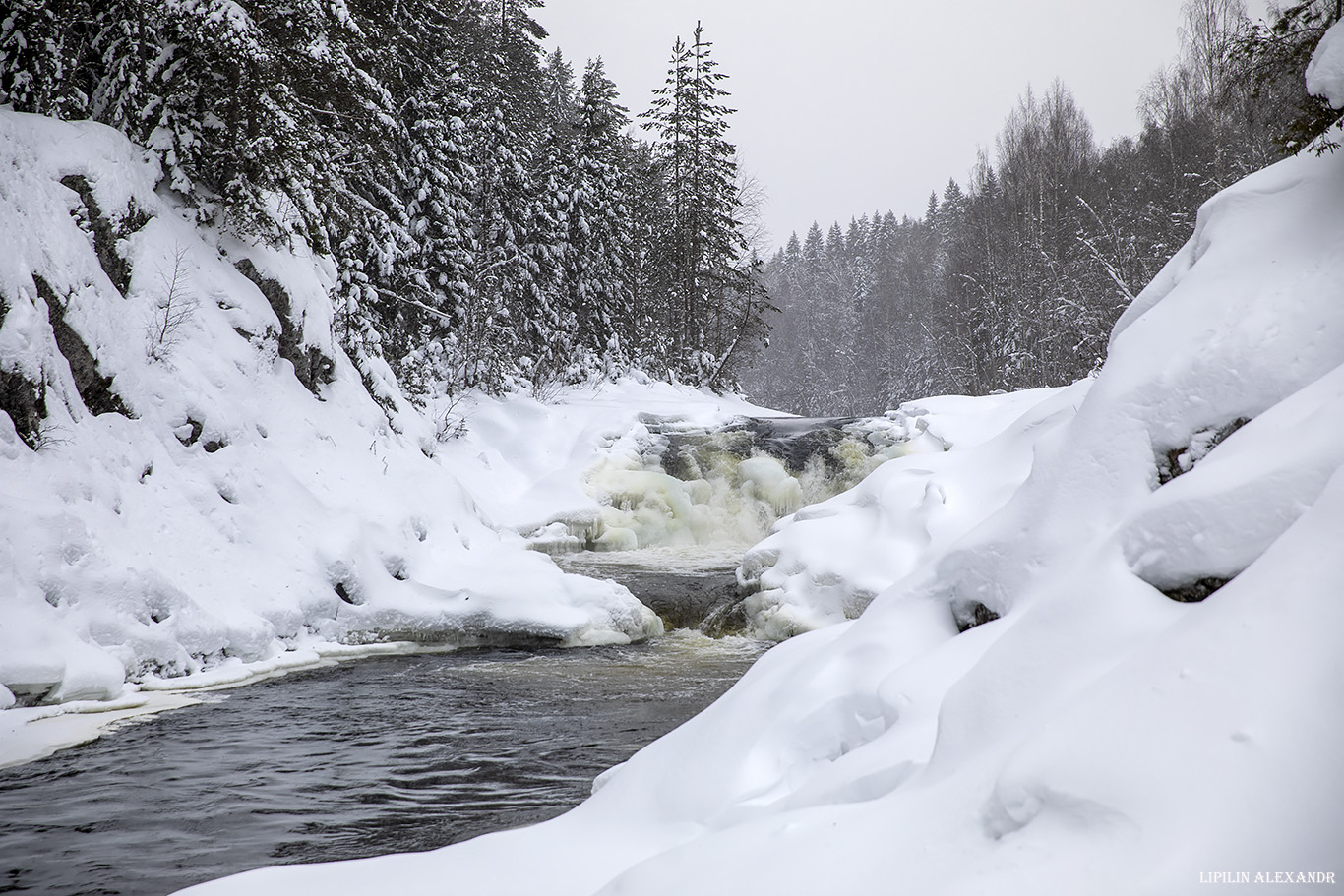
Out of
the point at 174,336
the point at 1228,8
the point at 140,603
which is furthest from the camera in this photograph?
the point at 1228,8

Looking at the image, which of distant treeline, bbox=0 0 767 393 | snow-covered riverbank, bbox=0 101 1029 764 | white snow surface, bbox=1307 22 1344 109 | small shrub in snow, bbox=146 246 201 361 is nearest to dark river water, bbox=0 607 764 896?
snow-covered riverbank, bbox=0 101 1029 764

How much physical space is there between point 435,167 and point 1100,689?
19618 millimetres

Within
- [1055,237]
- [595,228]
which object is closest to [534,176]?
[595,228]

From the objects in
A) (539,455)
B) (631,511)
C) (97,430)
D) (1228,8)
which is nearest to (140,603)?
(97,430)

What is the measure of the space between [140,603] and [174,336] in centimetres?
343

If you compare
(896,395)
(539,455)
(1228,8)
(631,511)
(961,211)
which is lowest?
(631,511)

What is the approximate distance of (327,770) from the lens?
15.5 ft

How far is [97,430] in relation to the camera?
7004 mm

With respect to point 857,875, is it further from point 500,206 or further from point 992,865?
point 500,206

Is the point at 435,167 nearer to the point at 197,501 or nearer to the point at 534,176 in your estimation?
the point at 534,176

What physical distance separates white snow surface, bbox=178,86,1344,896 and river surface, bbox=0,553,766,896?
1.00m

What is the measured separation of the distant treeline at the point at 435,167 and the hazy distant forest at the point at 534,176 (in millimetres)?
48

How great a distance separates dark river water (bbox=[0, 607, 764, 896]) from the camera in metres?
3.60

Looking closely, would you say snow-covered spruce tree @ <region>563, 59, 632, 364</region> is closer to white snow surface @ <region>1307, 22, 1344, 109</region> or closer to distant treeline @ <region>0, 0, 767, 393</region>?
distant treeline @ <region>0, 0, 767, 393</region>
